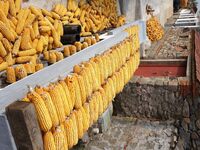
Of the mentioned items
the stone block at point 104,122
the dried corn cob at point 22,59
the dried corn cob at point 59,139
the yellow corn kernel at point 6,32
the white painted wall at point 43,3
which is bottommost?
the stone block at point 104,122

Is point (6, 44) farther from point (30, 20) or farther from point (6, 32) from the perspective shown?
point (30, 20)

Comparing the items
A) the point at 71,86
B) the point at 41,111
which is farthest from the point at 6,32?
the point at 41,111

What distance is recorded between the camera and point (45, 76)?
136 inches

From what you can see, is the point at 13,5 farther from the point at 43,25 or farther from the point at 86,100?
the point at 86,100

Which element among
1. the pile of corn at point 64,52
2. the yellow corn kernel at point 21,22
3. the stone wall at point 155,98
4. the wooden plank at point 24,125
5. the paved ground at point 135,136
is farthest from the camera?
the stone wall at point 155,98

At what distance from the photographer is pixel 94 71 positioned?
14.7ft

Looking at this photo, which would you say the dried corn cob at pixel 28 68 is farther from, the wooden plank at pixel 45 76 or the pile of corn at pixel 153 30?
Answer: the pile of corn at pixel 153 30

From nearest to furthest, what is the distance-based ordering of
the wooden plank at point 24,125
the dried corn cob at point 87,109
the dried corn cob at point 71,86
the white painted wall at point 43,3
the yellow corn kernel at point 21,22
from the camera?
1. the wooden plank at point 24,125
2. the dried corn cob at point 71,86
3. the dried corn cob at point 87,109
4. the yellow corn kernel at point 21,22
5. the white painted wall at point 43,3

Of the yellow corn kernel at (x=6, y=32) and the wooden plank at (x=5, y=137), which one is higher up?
the yellow corn kernel at (x=6, y=32)

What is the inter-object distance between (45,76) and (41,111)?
0.59m

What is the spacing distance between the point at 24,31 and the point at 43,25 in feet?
2.08

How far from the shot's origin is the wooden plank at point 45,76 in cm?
287

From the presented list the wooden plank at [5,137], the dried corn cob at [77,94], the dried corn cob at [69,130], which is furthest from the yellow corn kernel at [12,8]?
the wooden plank at [5,137]

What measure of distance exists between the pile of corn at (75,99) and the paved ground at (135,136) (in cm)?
385
